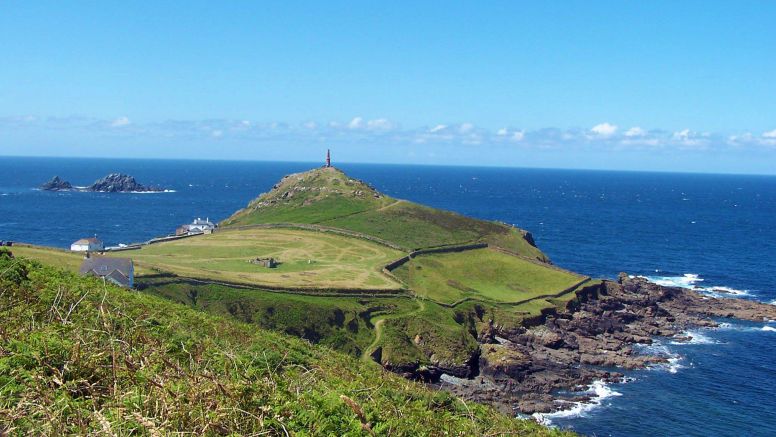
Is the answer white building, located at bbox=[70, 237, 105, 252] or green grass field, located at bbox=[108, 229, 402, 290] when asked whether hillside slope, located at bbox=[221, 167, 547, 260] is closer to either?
green grass field, located at bbox=[108, 229, 402, 290]

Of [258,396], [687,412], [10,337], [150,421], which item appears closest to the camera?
[150,421]

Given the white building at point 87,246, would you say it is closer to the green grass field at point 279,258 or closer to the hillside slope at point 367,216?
the green grass field at point 279,258

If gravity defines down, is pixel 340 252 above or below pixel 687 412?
above

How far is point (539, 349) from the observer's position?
7738cm

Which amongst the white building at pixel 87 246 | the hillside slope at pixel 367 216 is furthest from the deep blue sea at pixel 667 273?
the white building at pixel 87 246

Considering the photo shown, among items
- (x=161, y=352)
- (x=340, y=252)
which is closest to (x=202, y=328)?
(x=161, y=352)

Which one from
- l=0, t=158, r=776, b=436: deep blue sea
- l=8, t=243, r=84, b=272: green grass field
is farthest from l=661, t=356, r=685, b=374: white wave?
l=8, t=243, r=84, b=272: green grass field

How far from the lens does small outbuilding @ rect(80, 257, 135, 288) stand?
201ft

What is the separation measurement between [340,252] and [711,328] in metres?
57.5

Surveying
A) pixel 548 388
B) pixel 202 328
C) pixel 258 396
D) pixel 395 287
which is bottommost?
pixel 548 388

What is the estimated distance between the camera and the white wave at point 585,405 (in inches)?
2280

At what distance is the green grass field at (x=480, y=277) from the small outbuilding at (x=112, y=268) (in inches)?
1538

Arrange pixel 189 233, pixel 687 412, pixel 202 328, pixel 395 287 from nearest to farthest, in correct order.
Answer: pixel 202 328, pixel 687 412, pixel 395 287, pixel 189 233

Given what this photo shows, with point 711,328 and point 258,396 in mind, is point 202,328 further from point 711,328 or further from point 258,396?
point 711,328
